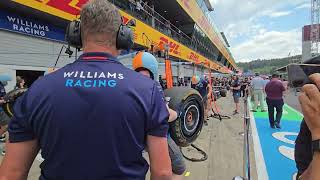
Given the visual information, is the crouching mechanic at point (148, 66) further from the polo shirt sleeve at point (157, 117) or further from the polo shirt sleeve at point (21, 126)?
the polo shirt sleeve at point (21, 126)

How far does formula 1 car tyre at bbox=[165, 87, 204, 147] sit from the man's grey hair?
1.75m

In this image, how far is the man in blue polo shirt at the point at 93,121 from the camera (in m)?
1.54

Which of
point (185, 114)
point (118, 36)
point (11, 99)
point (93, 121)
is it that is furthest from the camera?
point (11, 99)

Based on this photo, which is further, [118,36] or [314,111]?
[118,36]

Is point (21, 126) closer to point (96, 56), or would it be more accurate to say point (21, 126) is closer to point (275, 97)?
point (96, 56)

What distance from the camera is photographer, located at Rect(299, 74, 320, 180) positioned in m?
1.29

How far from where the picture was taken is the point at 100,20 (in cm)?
168

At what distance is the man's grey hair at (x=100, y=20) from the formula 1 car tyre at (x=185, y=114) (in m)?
1.75

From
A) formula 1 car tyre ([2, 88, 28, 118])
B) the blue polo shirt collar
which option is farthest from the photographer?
formula 1 car tyre ([2, 88, 28, 118])

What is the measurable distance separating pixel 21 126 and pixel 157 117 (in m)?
0.70

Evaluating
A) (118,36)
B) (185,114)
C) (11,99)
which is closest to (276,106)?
(185,114)

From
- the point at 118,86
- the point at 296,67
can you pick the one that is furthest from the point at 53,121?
the point at 296,67

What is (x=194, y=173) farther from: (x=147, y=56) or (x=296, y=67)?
(x=296, y=67)

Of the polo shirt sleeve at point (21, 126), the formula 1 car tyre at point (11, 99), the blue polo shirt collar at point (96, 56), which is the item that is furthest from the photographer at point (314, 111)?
the formula 1 car tyre at point (11, 99)
